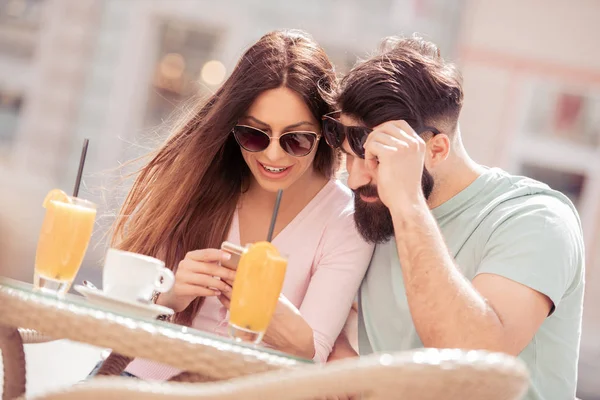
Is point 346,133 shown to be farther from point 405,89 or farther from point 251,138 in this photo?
point 251,138

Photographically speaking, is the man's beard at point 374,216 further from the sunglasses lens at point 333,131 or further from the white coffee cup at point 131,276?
the white coffee cup at point 131,276

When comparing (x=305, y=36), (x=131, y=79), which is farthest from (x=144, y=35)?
(x=305, y=36)

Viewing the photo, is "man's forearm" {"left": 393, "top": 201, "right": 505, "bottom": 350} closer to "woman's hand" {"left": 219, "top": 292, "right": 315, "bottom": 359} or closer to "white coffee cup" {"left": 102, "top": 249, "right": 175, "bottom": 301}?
"woman's hand" {"left": 219, "top": 292, "right": 315, "bottom": 359}

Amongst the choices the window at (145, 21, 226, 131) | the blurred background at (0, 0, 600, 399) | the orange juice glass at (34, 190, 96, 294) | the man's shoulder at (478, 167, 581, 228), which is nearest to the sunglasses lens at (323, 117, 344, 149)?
the man's shoulder at (478, 167, 581, 228)

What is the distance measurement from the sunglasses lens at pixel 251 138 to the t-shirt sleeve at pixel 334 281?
13.3 inches

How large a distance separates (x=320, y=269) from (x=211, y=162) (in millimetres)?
514

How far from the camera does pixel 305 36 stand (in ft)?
9.23

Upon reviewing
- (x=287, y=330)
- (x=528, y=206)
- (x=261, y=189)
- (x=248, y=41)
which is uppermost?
(x=248, y=41)

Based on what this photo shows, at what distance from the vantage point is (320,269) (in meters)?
2.50

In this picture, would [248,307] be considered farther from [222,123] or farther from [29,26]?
[29,26]

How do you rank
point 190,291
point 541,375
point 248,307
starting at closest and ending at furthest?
point 248,307
point 190,291
point 541,375

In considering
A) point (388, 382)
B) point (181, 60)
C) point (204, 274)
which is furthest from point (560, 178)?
point (388, 382)

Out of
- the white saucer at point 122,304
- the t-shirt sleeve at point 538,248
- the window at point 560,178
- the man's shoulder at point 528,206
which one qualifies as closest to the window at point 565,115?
the window at point 560,178

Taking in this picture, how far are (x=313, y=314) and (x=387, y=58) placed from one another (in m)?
0.76
